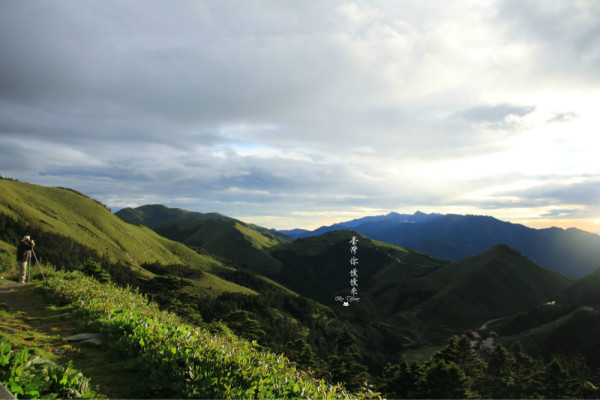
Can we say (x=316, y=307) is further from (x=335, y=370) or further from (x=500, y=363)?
(x=335, y=370)

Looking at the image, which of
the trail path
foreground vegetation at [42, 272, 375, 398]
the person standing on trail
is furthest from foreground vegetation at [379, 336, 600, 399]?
the person standing on trail

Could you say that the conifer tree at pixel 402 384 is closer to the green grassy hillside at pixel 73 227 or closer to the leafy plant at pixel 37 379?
the leafy plant at pixel 37 379

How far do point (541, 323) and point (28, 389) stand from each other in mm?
208547

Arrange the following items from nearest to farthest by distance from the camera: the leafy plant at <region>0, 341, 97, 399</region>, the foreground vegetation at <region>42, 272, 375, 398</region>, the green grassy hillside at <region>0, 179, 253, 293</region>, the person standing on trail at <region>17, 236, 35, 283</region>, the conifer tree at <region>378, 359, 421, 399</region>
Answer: the leafy plant at <region>0, 341, 97, 399</region> → the foreground vegetation at <region>42, 272, 375, 398</region> → the person standing on trail at <region>17, 236, 35, 283</region> → the conifer tree at <region>378, 359, 421, 399</region> → the green grassy hillside at <region>0, 179, 253, 293</region>

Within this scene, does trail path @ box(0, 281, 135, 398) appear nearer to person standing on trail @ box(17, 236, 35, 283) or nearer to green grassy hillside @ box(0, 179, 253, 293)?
person standing on trail @ box(17, 236, 35, 283)

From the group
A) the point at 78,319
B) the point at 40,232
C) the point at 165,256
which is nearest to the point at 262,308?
the point at 165,256

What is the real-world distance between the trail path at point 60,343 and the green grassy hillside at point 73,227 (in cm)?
9697

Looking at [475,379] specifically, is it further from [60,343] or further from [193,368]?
[60,343]

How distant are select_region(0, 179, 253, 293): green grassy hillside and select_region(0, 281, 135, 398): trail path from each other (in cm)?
9697

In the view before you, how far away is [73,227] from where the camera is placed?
439 feet

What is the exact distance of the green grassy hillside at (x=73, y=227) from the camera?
10172cm

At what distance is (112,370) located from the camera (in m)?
9.78

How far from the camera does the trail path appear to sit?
362 inches

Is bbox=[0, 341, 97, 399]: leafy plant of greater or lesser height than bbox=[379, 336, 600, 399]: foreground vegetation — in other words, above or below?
above
